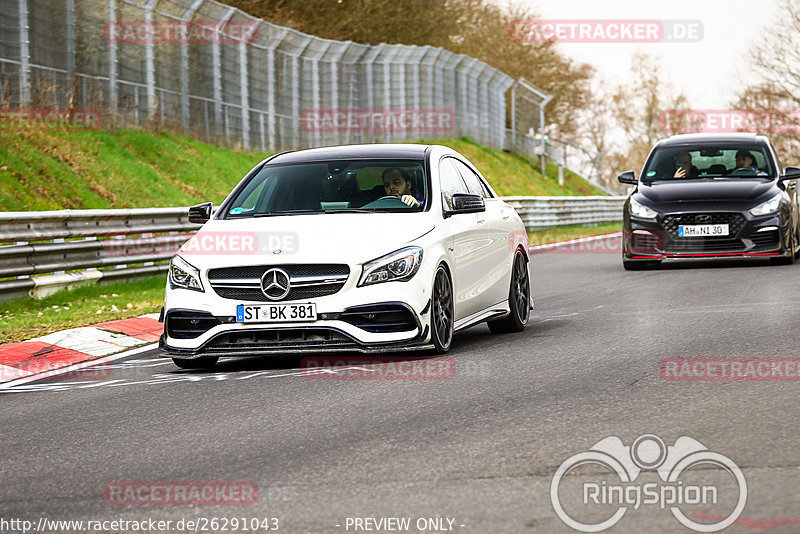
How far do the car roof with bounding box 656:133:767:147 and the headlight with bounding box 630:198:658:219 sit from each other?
1872 mm

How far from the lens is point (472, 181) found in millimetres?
10922

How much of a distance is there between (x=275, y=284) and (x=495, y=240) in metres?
2.52

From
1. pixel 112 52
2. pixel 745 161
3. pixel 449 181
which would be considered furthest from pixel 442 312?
pixel 112 52

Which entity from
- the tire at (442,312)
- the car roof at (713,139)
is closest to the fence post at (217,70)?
the car roof at (713,139)

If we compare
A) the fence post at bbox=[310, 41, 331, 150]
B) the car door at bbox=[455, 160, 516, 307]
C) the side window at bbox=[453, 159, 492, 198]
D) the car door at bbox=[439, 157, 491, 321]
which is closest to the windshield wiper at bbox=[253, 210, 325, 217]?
the car door at bbox=[439, 157, 491, 321]

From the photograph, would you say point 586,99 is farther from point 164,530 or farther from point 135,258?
point 164,530

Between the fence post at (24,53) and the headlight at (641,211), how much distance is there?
432 inches

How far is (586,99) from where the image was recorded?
258ft

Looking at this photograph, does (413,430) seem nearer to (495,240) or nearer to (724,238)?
(495,240)

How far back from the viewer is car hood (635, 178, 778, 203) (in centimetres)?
1645

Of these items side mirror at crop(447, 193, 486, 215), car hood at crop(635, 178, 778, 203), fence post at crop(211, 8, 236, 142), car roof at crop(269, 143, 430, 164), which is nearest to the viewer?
side mirror at crop(447, 193, 486, 215)

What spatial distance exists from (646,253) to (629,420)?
10.6 meters

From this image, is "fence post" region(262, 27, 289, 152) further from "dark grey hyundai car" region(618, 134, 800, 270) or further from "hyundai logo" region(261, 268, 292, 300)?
"hyundai logo" region(261, 268, 292, 300)

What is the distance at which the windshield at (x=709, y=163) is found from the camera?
690 inches
